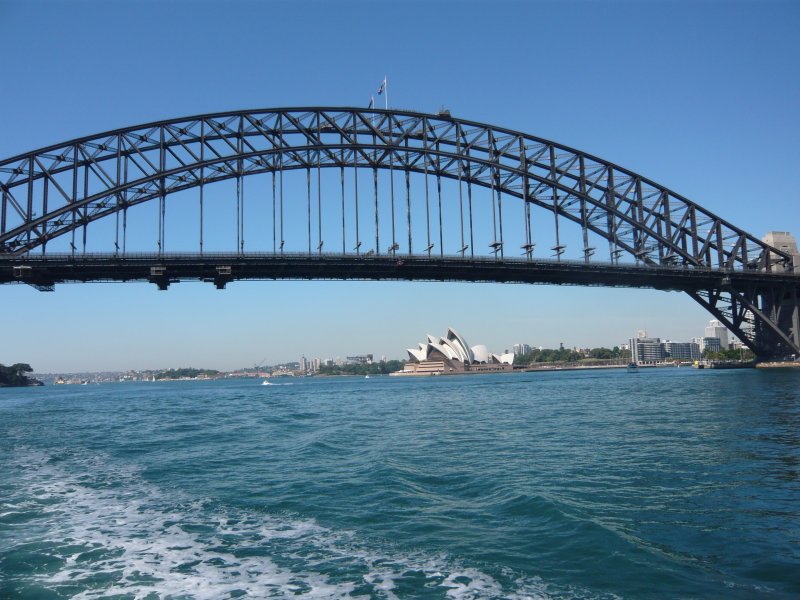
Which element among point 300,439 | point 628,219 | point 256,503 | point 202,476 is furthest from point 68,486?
point 628,219

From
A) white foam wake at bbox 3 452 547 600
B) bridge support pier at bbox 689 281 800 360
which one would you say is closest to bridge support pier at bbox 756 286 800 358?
bridge support pier at bbox 689 281 800 360

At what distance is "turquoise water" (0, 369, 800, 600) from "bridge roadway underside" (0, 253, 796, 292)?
30.9 metres

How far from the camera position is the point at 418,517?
391 inches

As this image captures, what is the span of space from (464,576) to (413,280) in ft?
164

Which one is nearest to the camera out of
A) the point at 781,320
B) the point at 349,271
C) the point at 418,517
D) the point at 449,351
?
the point at 418,517

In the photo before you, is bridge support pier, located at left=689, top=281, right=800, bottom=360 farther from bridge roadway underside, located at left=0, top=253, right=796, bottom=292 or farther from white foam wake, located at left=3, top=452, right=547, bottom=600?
white foam wake, located at left=3, top=452, right=547, bottom=600

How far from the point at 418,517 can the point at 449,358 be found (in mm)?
145901

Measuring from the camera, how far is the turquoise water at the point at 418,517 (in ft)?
24.0

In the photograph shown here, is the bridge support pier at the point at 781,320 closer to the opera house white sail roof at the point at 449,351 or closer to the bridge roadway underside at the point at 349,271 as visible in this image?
the bridge roadway underside at the point at 349,271

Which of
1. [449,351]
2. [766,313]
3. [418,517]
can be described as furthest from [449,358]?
[418,517]

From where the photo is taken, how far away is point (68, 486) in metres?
13.3

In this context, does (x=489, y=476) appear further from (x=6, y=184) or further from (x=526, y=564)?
(x=6, y=184)

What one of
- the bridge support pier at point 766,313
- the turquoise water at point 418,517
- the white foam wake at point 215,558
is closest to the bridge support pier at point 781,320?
the bridge support pier at point 766,313

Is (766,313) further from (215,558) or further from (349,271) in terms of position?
(215,558)
